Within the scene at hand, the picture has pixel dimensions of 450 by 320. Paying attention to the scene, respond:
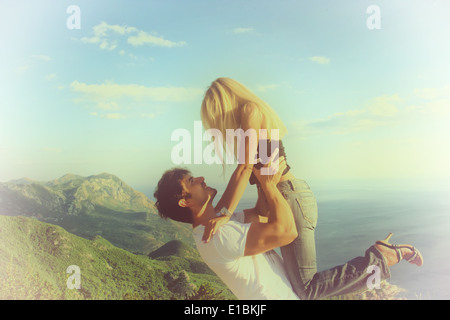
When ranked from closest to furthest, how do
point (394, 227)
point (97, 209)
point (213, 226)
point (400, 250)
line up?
point (213, 226) < point (400, 250) < point (394, 227) < point (97, 209)

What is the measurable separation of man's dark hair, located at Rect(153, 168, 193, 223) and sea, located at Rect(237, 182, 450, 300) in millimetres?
1077

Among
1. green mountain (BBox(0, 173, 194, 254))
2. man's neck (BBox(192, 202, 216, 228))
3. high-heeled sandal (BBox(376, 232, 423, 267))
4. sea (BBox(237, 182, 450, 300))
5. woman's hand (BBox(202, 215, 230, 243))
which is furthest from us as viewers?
green mountain (BBox(0, 173, 194, 254))

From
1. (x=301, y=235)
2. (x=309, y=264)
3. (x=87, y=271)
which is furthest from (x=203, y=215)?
(x=87, y=271)

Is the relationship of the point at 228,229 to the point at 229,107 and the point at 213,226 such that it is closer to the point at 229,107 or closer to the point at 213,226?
the point at 213,226

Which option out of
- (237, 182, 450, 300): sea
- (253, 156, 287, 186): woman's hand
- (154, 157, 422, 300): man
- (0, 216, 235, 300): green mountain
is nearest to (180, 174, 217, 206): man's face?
(154, 157, 422, 300): man

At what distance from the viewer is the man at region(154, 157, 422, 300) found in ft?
10.2

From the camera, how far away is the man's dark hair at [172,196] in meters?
3.24

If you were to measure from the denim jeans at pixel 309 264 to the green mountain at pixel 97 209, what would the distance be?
3.29 ft

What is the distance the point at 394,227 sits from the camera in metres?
3.57

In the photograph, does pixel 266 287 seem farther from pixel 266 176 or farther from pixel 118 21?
pixel 118 21

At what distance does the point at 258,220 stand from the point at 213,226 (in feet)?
1.20

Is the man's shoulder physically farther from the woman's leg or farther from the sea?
the sea

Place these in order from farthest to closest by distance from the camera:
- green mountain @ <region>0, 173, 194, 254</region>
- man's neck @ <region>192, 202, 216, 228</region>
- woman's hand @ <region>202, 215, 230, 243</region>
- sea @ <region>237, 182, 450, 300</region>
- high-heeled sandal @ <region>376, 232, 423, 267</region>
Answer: green mountain @ <region>0, 173, 194, 254</region>
sea @ <region>237, 182, 450, 300</region>
high-heeled sandal @ <region>376, 232, 423, 267</region>
man's neck @ <region>192, 202, 216, 228</region>
woman's hand @ <region>202, 215, 230, 243</region>

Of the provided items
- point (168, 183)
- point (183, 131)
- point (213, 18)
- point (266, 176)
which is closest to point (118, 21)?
point (213, 18)
